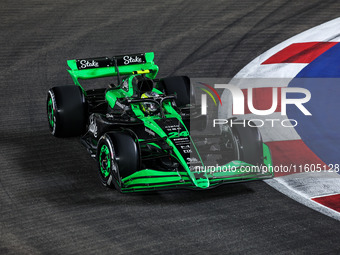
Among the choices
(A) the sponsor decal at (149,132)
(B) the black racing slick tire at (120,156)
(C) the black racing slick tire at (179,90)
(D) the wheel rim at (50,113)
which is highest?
(C) the black racing slick tire at (179,90)

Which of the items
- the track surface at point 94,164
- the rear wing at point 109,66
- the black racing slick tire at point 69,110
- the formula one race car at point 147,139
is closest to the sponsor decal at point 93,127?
the formula one race car at point 147,139

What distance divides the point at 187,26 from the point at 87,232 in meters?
9.57

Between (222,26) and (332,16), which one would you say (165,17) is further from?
(332,16)

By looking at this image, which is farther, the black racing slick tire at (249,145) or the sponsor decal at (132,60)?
the sponsor decal at (132,60)

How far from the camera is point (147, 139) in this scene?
7992 mm

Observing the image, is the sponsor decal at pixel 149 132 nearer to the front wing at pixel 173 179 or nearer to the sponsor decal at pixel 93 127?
the front wing at pixel 173 179

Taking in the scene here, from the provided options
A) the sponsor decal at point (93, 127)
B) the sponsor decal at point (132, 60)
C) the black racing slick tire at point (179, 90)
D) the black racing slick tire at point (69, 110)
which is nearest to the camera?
the sponsor decal at point (93, 127)

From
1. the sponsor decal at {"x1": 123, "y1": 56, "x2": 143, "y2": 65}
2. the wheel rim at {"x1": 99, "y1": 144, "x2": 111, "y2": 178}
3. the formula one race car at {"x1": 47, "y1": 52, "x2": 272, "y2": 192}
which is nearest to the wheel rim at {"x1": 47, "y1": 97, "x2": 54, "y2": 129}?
the formula one race car at {"x1": 47, "y1": 52, "x2": 272, "y2": 192}

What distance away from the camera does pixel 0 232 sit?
21.7 ft

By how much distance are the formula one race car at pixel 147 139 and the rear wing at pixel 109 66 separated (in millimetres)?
112

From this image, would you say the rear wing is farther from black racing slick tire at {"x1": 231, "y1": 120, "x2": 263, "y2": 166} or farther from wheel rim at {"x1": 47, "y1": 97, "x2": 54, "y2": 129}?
black racing slick tire at {"x1": 231, "y1": 120, "x2": 263, "y2": 166}

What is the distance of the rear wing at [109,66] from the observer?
1007 cm

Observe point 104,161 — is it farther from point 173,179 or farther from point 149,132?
point 173,179

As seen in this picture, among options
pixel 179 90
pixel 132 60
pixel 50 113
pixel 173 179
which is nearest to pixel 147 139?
pixel 173 179
